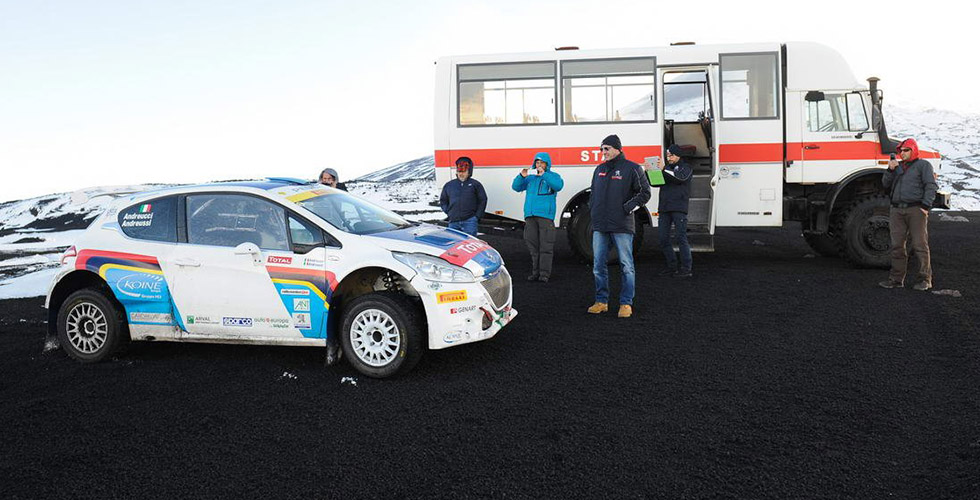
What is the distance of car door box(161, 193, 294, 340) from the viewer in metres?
5.21

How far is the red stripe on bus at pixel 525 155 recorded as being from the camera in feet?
34.2

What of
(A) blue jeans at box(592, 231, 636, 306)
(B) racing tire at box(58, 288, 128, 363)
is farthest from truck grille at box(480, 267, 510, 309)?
(B) racing tire at box(58, 288, 128, 363)

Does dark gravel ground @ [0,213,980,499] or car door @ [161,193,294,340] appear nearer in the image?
dark gravel ground @ [0,213,980,499]

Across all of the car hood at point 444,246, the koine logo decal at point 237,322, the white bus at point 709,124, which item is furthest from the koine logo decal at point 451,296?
the white bus at point 709,124

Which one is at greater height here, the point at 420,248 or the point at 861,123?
the point at 861,123

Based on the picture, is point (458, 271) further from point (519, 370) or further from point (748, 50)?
point (748, 50)

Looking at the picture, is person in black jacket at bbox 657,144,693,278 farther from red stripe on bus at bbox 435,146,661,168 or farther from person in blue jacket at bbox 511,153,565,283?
person in blue jacket at bbox 511,153,565,283

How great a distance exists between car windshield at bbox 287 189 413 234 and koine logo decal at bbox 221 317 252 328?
1.02m

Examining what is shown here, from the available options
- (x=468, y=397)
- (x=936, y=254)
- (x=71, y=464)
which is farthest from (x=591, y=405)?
(x=936, y=254)

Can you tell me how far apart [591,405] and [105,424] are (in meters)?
3.18

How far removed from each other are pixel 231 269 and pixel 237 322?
43 cm

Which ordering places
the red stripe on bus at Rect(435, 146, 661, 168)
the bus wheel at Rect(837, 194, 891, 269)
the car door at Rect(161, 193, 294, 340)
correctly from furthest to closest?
1. the red stripe on bus at Rect(435, 146, 661, 168)
2. the bus wheel at Rect(837, 194, 891, 269)
3. the car door at Rect(161, 193, 294, 340)

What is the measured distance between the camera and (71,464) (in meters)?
3.67

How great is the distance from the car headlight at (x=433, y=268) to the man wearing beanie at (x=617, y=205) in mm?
2455
